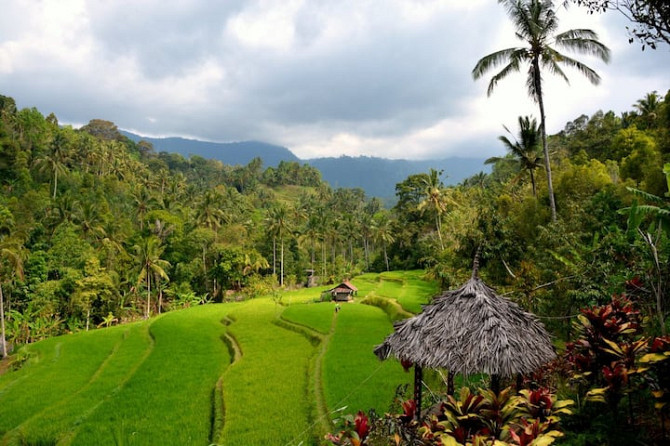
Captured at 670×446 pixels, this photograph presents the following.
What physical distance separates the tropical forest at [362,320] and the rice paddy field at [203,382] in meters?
0.08

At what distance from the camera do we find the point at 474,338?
761 cm

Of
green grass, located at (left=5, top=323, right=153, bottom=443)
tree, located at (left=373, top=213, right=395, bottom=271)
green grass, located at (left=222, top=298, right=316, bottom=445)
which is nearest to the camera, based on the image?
green grass, located at (left=222, top=298, right=316, bottom=445)

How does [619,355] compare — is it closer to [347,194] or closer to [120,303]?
[120,303]

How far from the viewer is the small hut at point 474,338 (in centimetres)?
726

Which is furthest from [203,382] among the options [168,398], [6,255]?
[6,255]

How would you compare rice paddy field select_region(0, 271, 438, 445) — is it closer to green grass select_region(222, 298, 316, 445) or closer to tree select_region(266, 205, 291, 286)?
green grass select_region(222, 298, 316, 445)

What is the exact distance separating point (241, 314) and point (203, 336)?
517 centimetres

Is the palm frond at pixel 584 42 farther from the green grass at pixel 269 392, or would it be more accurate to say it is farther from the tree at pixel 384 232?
the tree at pixel 384 232

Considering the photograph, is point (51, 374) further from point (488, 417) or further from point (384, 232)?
point (384, 232)

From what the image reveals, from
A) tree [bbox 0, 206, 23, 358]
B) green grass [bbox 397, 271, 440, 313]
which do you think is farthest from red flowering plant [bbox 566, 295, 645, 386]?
tree [bbox 0, 206, 23, 358]

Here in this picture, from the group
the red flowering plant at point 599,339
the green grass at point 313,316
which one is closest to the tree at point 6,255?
the green grass at point 313,316

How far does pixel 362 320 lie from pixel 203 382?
985 centimetres

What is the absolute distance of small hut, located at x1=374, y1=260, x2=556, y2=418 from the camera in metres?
7.26

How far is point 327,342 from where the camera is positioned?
1800cm
